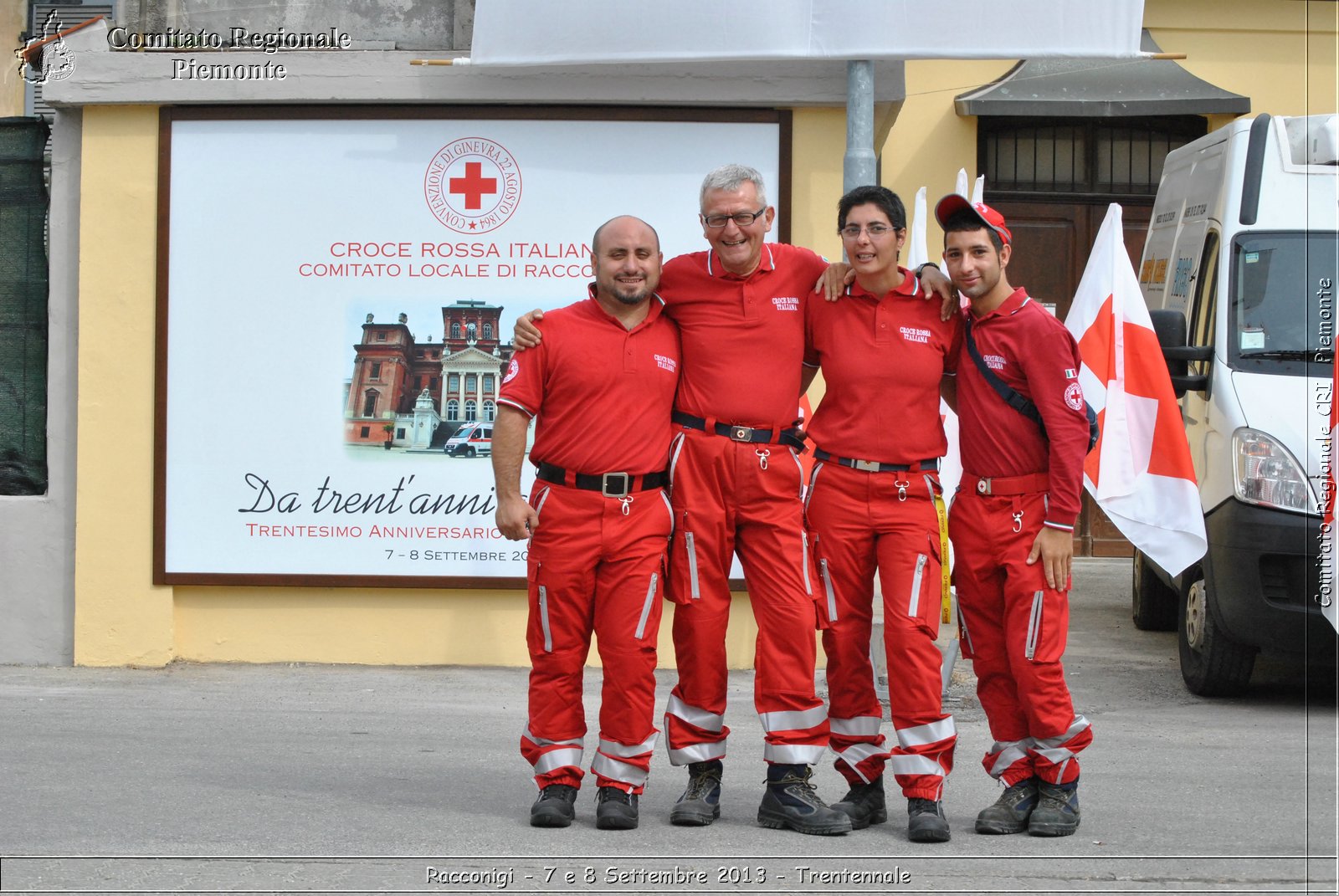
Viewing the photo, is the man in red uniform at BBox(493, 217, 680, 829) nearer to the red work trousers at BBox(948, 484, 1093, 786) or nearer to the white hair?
the white hair

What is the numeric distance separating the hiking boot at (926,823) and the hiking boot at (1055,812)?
323mm

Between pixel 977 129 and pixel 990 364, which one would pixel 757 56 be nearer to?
pixel 990 364

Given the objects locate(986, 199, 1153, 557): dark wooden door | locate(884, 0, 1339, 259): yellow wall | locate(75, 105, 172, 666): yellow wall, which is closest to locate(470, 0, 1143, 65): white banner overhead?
locate(75, 105, 172, 666): yellow wall

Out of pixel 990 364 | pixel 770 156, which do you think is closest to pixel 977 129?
pixel 770 156

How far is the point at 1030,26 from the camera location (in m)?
8.25

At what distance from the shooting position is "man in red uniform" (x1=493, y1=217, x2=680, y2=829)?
5.64 meters

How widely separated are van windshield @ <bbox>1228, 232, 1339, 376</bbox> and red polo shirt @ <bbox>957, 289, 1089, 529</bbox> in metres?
3.37

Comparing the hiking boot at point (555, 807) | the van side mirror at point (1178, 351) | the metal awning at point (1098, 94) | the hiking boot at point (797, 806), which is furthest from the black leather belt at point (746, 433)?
the metal awning at point (1098, 94)

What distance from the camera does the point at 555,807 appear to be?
18.3 feet

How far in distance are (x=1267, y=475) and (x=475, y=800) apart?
4314 mm

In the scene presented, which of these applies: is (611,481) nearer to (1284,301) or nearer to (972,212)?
(972,212)

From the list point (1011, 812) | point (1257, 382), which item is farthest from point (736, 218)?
point (1257, 382)

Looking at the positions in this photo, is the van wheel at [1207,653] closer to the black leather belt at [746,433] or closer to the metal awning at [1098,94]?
the black leather belt at [746,433]

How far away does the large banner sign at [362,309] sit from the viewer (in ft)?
29.6
